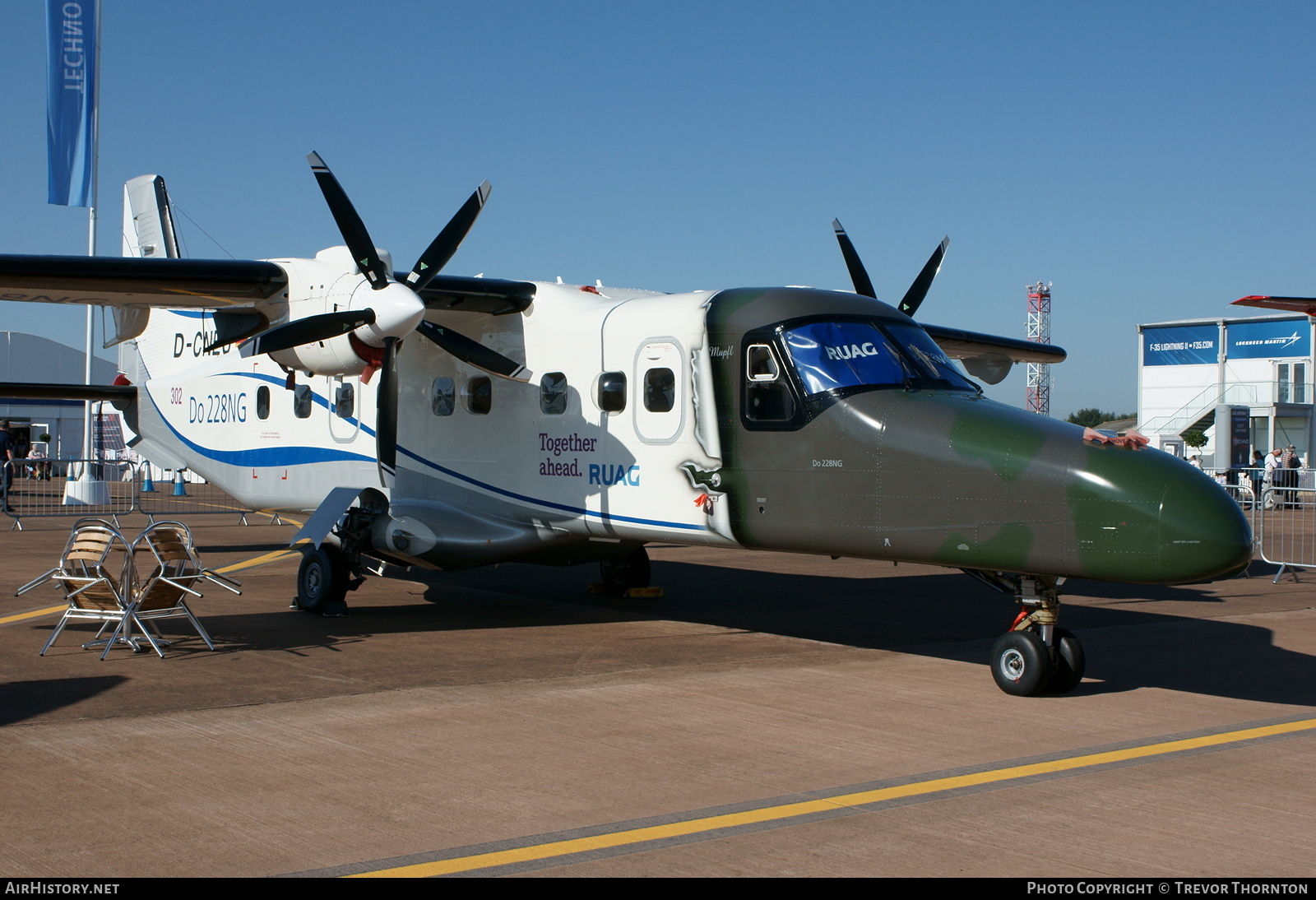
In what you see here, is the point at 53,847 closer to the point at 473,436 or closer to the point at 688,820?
the point at 688,820

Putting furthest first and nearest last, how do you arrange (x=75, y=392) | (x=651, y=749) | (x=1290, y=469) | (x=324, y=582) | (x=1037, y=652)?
(x=1290, y=469)
(x=75, y=392)
(x=324, y=582)
(x=1037, y=652)
(x=651, y=749)

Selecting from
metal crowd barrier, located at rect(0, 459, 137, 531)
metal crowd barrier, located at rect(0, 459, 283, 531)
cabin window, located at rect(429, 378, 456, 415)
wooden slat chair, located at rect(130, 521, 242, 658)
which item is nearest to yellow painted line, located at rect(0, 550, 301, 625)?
metal crowd barrier, located at rect(0, 459, 283, 531)

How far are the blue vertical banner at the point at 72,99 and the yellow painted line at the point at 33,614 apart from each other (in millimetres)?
17658

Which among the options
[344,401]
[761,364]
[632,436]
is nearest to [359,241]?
[344,401]

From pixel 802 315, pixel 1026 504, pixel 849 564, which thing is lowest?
pixel 849 564

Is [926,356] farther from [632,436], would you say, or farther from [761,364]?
[632,436]

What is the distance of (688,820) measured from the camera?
5246 millimetres

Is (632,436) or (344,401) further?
(344,401)

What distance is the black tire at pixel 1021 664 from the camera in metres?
8.05

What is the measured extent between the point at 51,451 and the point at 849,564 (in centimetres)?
5382

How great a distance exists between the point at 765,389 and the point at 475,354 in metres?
3.38

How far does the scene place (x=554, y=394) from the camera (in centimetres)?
1138
